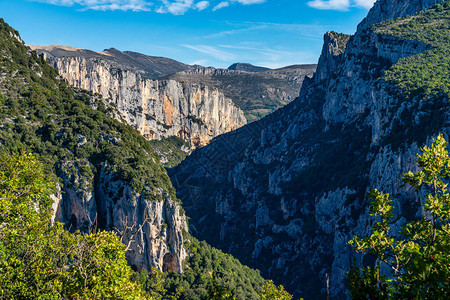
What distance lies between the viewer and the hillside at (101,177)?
62156mm

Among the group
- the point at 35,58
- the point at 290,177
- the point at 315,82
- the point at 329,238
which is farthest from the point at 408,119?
the point at 35,58

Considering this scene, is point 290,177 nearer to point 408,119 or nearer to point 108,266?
point 408,119

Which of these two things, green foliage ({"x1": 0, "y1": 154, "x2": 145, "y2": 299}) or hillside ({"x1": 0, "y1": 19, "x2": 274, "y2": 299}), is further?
hillside ({"x1": 0, "y1": 19, "x2": 274, "y2": 299})

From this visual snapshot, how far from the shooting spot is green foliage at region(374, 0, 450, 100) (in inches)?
2958

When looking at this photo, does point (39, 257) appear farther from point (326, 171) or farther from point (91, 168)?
point (326, 171)

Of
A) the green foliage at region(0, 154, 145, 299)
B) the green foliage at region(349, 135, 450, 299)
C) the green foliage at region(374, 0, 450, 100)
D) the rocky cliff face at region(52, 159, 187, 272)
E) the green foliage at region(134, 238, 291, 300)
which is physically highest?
the green foliage at region(374, 0, 450, 100)

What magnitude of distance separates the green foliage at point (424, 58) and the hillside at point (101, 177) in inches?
2467

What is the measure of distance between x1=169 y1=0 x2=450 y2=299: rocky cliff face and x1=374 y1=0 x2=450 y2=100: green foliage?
116 inches

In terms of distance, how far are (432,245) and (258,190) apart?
388 feet

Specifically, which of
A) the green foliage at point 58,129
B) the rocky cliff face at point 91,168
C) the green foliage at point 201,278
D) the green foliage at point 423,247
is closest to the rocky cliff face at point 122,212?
the rocky cliff face at point 91,168

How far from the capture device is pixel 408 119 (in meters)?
71.8

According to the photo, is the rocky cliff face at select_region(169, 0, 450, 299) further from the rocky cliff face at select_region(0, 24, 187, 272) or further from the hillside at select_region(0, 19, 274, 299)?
the rocky cliff face at select_region(0, 24, 187, 272)

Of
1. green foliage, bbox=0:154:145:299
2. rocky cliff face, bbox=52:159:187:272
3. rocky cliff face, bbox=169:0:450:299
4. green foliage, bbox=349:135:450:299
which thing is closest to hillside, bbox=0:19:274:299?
rocky cliff face, bbox=52:159:187:272

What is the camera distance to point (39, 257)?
1917 centimetres
